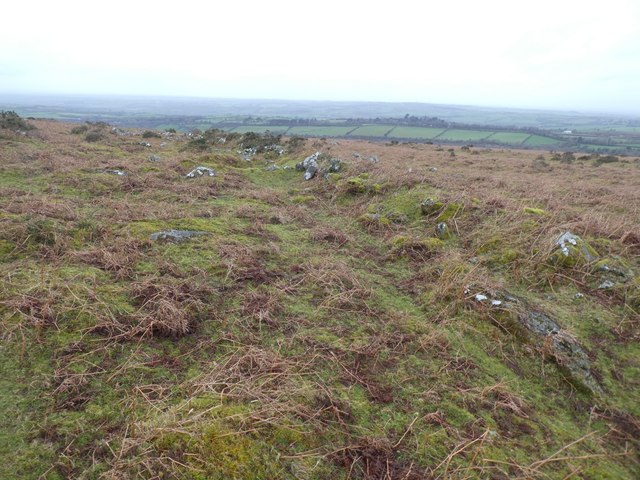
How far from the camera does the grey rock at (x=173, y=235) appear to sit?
7.50 m

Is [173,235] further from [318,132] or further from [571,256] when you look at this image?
[318,132]

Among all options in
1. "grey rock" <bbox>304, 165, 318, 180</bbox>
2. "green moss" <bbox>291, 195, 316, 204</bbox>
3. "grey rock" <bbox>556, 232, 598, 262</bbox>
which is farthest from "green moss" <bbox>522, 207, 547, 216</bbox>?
"grey rock" <bbox>304, 165, 318, 180</bbox>

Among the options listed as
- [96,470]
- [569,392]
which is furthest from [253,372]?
[569,392]

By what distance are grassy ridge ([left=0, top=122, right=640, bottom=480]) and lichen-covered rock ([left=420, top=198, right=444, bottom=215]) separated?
83cm

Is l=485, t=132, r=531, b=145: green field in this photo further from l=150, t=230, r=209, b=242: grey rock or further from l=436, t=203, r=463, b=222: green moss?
l=150, t=230, r=209, b=242: grey rock

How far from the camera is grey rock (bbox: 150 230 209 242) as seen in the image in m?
7.50

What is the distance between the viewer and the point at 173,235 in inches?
302

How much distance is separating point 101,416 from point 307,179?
13639 mm

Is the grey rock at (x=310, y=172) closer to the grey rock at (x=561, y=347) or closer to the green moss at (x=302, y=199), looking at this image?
the green moss at (x=302, y=199)

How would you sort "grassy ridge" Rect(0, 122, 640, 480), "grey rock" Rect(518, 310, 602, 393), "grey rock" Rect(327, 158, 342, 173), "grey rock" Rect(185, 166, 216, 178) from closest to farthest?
"grassy ridge" Rect(0, 122, 640, 480), "grey rock" Rect(518, 310, 602, 393), "grey rock" Rect(185, 166, 216, 178), "grey rock" Rect(327, 158, 342, 173)

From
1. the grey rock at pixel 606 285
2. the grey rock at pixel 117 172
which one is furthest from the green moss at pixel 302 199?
the grey rock at pixel 606 285

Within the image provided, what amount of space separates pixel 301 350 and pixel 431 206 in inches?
282

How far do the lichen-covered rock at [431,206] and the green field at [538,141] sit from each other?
254ft

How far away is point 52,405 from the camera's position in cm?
354
